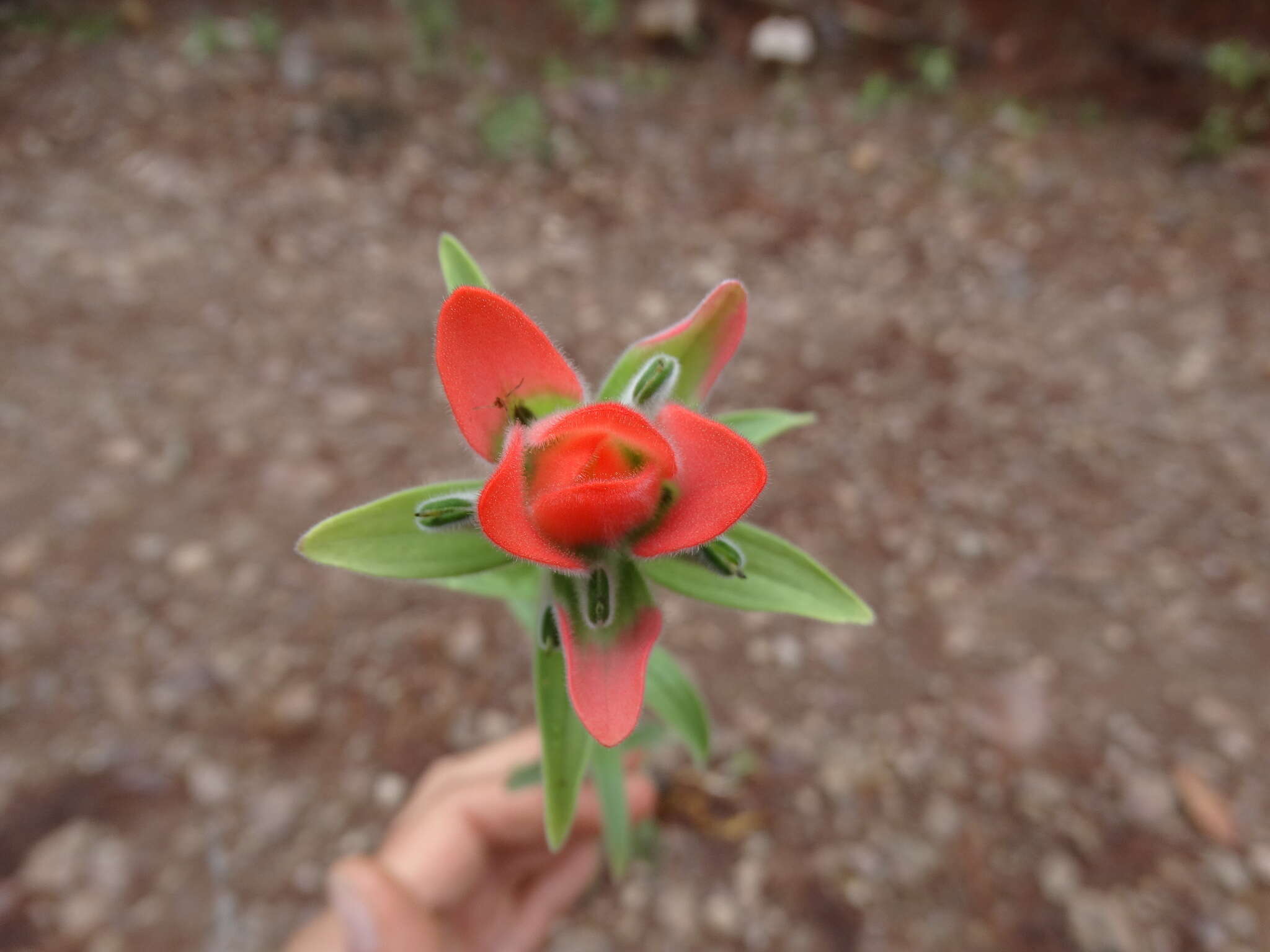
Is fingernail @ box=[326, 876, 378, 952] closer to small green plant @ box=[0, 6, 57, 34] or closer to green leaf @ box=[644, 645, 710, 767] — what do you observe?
green leaf @ box=[644, 645, 710, 767]

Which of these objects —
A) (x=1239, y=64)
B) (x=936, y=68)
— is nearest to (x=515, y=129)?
(x=936, y=68)

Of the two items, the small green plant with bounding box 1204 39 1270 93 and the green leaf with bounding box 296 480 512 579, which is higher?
the green leaf with bounding box 296 480 512 579

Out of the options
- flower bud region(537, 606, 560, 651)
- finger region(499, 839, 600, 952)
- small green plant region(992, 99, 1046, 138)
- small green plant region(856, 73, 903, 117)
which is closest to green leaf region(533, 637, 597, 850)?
flower bud region(537, 606, 560, 651)

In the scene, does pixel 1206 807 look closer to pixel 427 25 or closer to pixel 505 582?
pixel 505 582

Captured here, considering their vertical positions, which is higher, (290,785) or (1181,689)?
(290,785)

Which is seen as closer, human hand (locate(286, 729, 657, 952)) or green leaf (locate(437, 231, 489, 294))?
green leaf (locate(437, 231, 489, 294))

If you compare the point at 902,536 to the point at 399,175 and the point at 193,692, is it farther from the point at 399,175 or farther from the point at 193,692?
the point at 399,175

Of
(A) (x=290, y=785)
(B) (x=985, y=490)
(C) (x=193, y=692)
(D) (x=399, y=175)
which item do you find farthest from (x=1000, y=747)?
(D) (x=399, y=175)
